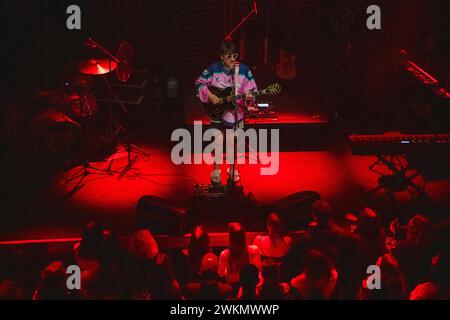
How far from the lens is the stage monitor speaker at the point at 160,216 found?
6.62m

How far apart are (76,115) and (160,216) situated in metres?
3.00

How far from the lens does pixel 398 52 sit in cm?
1044

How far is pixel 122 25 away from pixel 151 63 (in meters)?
0.83

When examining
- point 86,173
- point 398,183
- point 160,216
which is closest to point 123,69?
point 86,173

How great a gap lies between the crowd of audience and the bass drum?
3.45 m

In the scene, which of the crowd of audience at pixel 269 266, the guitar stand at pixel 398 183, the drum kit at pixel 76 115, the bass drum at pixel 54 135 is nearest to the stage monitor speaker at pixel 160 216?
the crowd of audience at pixel 269 266

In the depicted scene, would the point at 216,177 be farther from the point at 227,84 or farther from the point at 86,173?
the point at 86,173

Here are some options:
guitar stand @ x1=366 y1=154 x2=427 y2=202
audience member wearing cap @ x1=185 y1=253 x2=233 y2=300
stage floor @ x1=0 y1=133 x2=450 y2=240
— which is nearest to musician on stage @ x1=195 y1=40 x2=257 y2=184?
stage floor @ x1=0 y1=133 x2=450 y2=240

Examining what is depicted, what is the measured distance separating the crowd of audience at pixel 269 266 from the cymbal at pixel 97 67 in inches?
140

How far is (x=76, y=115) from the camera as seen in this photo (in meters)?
8.94

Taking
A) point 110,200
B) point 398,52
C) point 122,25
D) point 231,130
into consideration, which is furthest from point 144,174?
point 398,52

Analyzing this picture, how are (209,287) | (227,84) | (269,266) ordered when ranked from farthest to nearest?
(227,84)
(269,266)
(209,287)

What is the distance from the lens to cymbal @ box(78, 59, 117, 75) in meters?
8.45
